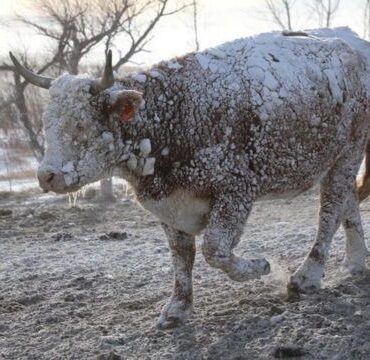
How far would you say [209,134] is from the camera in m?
4.39

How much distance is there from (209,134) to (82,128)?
2.63 feet

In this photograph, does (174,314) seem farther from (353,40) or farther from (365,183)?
(353,40)

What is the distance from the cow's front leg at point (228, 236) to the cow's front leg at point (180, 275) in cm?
52

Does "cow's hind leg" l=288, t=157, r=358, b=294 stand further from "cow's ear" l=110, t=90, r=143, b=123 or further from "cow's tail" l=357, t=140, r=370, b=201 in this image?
"cow's ear" l=110, t=90, r=143, b=123

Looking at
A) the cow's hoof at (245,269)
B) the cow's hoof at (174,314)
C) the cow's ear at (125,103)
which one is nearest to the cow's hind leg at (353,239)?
the cow's hoof at (245,269)

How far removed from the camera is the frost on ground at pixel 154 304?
164 inches

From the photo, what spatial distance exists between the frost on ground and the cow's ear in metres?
1.39

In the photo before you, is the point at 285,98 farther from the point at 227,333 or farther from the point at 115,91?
the point at 227,333

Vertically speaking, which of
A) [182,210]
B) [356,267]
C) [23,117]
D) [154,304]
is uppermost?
[23,117]

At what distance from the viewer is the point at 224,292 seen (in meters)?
5.38

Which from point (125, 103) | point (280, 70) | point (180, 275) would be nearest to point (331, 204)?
point (280, 70)

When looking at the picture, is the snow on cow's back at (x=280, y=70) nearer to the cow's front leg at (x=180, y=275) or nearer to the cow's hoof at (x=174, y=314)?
the cow's front leg at (x=180, y=275)

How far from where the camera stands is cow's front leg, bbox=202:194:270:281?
4.30 m

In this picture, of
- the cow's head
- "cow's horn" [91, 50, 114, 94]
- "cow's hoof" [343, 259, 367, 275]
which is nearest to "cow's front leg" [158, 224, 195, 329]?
the cow's head
